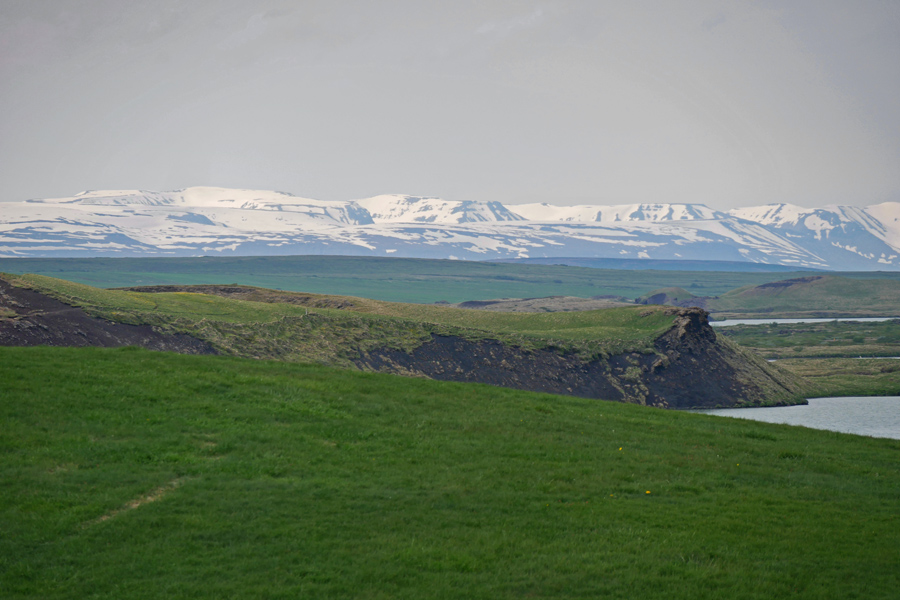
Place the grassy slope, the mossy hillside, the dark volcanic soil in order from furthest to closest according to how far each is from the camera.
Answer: the mossy hillside
the dark volcanic soil
the grassy slope

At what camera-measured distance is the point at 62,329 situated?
4766 centimetres

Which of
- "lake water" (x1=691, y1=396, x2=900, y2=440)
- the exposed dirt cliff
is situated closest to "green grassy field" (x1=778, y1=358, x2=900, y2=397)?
"lake water" (x1=691, y1=396, x2=900, y2=440)

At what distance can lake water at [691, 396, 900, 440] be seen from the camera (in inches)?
2015

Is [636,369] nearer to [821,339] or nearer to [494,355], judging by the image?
[494,355]

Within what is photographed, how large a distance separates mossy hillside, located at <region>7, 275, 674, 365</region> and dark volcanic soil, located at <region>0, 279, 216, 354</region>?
121 cm

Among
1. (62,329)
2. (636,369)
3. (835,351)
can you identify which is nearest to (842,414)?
(636,369)

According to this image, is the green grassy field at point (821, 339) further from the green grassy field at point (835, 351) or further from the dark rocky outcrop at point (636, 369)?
the dark rocky outcrop at point (636, 369)

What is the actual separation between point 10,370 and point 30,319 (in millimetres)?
26218

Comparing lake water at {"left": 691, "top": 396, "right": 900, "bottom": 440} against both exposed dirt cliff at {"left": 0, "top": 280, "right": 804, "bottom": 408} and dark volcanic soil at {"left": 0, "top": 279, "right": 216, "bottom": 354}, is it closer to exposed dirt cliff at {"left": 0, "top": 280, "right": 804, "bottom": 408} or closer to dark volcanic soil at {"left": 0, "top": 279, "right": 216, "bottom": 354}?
exposed dirt cliff at {"left": 0, "top": 280, "right": 804, "bottom": 408}

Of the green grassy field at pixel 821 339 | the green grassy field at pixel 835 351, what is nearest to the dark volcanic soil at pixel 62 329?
the green grassy field at pixel 835 351

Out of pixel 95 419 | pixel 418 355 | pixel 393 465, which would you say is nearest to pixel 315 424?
pixel 393 465

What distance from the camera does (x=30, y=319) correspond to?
47406 mm

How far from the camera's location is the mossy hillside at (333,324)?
55.1 meters

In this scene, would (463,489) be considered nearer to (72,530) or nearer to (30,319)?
(72,530)
